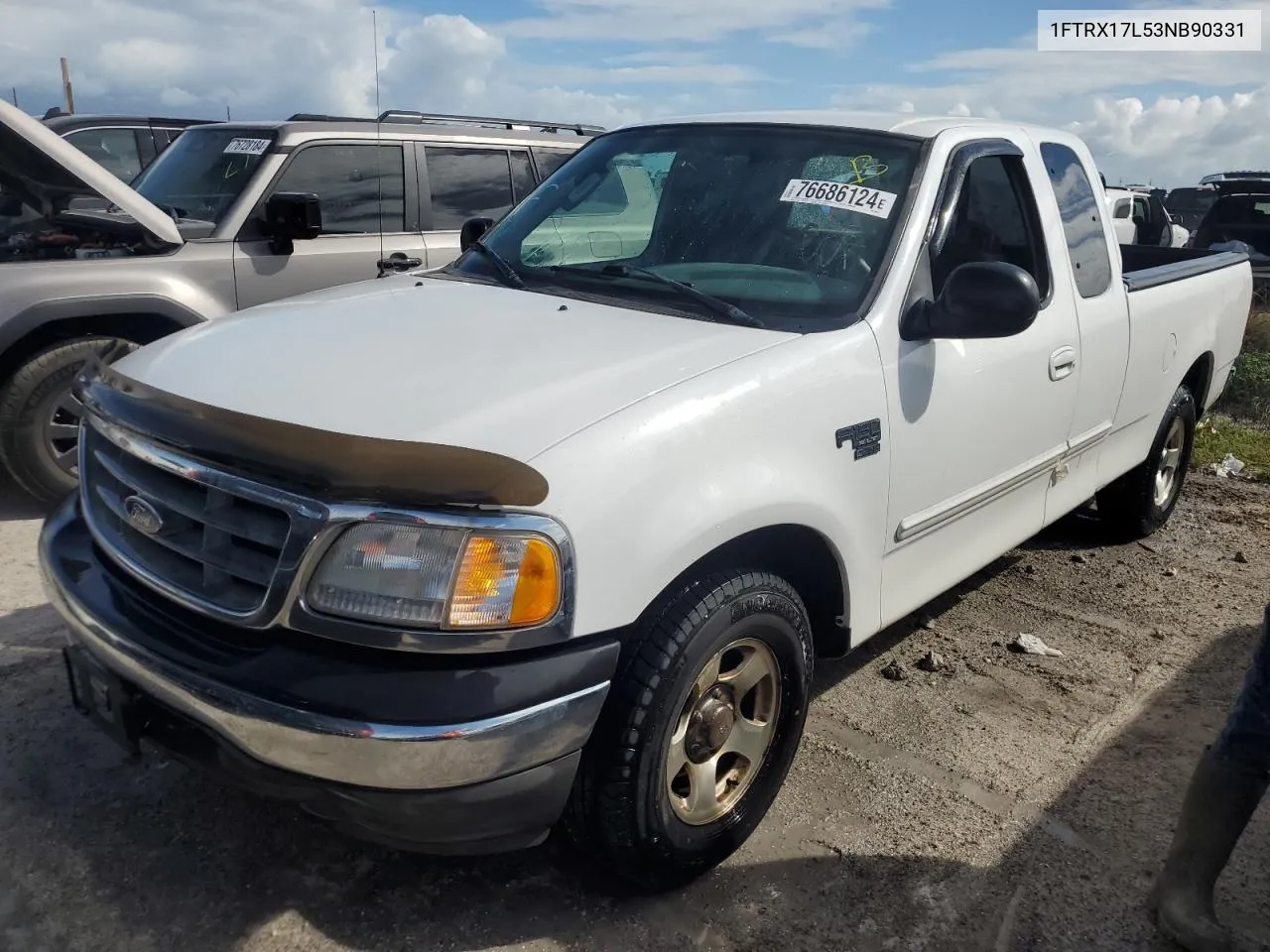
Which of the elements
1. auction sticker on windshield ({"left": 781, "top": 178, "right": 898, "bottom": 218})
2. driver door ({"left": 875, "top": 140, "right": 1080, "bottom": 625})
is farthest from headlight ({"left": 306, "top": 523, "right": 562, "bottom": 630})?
auction sticker on windshield ({"left": 781, "top": 178, "right": 898, "bottom": 218})

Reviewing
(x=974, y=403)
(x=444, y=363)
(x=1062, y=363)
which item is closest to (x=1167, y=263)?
(x=1062, y=363)

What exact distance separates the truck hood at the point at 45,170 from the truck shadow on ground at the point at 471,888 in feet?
9.51

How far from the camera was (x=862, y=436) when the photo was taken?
2.81m

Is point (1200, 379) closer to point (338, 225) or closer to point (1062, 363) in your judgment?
point (1062, 363)

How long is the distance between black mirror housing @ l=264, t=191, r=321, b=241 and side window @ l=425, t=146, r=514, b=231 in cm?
105

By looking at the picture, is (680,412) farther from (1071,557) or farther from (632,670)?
(1071,557)

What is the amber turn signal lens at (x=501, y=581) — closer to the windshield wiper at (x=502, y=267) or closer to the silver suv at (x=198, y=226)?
the windshield wiper at (x=502, y=267)

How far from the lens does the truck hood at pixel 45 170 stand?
15.5 feet

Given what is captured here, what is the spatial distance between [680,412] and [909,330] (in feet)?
3.14

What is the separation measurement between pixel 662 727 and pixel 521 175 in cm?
541

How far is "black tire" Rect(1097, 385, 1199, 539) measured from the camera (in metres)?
5.07

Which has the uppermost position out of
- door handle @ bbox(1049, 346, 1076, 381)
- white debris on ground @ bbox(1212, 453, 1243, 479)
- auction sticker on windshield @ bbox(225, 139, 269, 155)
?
auction sticker on windshield @ bbox(225, 139, 269, 155)

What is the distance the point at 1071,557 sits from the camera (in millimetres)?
5176

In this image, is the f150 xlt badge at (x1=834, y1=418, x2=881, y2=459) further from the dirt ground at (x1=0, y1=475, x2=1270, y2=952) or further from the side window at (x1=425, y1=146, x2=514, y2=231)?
the side window at (x1=425, y1=146, x2=514, y2=231)
